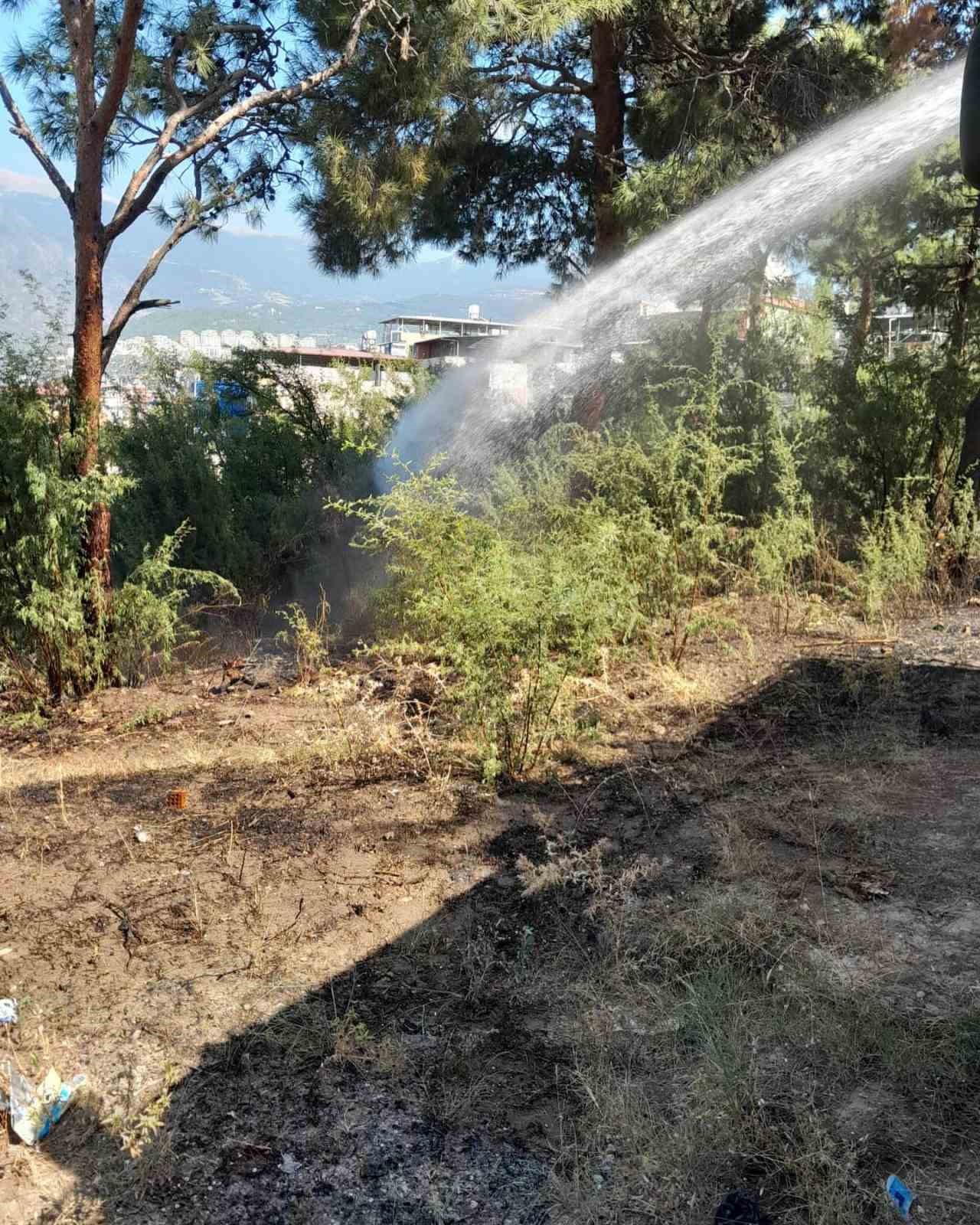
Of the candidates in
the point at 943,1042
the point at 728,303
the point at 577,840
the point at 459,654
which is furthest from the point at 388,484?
the point at 943,1042

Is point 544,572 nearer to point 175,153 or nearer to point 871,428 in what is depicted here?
point 175,153

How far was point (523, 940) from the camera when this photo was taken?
2.88 metres

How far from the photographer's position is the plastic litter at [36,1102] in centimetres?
217

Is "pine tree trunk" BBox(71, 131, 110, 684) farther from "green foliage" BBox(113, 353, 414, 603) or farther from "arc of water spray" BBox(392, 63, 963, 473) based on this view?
"arc of water spray" BBox(392, 63, 963, 473)

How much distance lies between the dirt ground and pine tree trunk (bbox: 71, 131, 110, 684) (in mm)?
1094

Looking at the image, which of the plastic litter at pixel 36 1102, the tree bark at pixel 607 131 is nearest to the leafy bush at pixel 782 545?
the tree bark at pixel 607 131

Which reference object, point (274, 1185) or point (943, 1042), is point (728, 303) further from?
point (274, 1185)

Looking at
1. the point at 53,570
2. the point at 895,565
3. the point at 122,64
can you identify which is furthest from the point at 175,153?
the point at 895,565

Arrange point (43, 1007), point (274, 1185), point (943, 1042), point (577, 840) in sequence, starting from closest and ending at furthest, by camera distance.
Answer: point (274, 1185)
point (943, 1042)
point (43, 1007)
point (577, 840)

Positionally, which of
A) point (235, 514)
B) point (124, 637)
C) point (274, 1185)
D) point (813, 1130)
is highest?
point (235, 514)

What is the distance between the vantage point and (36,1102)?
2.19 metres

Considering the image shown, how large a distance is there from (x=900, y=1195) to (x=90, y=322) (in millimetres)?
5221

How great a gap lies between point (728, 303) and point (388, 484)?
3.52 metres

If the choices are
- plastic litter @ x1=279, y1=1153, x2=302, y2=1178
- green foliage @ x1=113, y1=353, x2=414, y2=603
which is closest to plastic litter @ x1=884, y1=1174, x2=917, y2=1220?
plastic litter @ x1=279, y1=1153, x2=302, y2=1178
